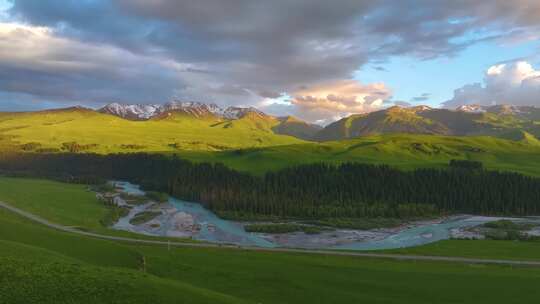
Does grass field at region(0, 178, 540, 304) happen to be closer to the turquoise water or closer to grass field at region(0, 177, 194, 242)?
the turquoise water

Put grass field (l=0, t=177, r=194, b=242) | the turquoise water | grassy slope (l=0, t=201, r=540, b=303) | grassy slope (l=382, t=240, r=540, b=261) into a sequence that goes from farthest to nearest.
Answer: grass field (l=0, t=177, r=194, b=242), the turquoise water, grassy slope (l=382, t=240, r=540, b=261), grassy slope (l=0, t=201, r=540, b=303)

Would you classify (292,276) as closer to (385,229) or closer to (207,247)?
(207,247)

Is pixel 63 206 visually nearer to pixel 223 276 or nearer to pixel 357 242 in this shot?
pixel 357 242

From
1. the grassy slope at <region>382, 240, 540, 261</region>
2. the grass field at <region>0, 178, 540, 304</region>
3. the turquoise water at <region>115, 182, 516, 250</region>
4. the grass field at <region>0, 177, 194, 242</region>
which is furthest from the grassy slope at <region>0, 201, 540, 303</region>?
the grass field at <region>0, 177, 194, 242</region>

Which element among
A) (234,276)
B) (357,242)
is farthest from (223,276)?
(357,242)

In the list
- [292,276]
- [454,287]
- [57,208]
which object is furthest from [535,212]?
[57,208]
